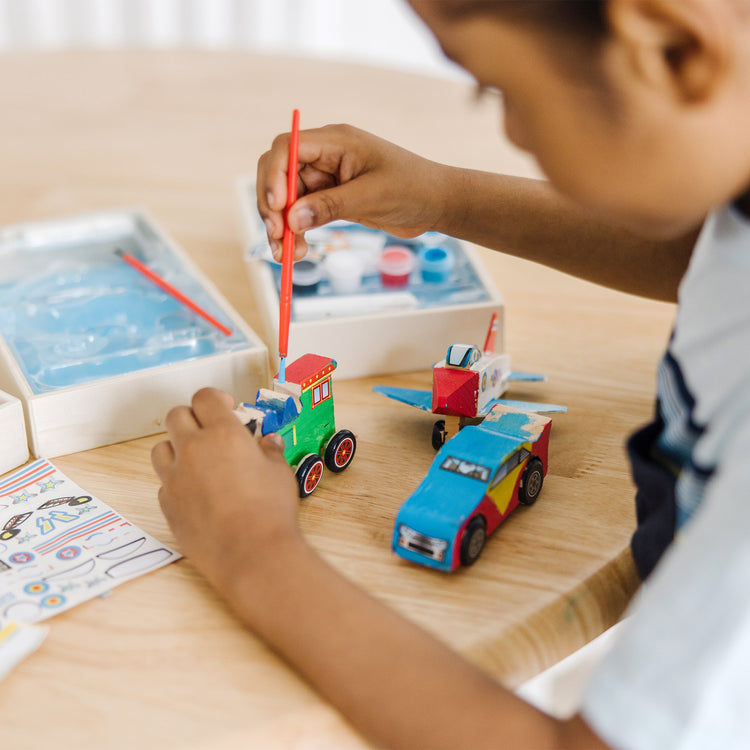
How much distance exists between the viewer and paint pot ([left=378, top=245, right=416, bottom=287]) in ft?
3.08

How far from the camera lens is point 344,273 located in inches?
36.2

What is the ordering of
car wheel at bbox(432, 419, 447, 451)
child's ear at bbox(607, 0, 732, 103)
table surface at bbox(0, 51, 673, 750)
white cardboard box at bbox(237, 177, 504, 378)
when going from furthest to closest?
white cardboard box at bbox(237, 177, 504, 378), car wheel at bbox(432, 419, 447, 451), table surface at bbox(0, 51, 673, 750), child's ear at bbox(607, 0, 732, 103)

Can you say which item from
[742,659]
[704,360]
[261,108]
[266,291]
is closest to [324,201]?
[266,291]

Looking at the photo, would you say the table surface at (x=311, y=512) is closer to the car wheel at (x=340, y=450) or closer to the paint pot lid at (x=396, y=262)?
the car wheel at (x=340, y=450)

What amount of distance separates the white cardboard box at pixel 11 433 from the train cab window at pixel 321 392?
236 mm

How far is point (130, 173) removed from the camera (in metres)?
1.26

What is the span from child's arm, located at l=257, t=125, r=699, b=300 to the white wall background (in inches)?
66.0

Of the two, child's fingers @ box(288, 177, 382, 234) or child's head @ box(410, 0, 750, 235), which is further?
child's fingers @ box(288, 177, 382, 234)

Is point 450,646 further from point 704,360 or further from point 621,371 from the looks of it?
point 621,371

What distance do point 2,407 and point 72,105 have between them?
0.87m

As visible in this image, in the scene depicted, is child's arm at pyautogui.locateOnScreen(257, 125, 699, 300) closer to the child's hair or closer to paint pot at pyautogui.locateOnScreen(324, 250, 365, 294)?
paint pot at pyautogui.locateOnScreen(324, 250, 365, 294)

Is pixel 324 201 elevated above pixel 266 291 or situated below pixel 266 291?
above

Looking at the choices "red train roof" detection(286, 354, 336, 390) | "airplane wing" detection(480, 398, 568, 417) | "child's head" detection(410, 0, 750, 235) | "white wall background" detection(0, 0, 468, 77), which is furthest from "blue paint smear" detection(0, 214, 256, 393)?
"white wall background" detection(0, 0, 468, 77)

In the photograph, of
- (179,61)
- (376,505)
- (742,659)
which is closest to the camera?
(742,659)
